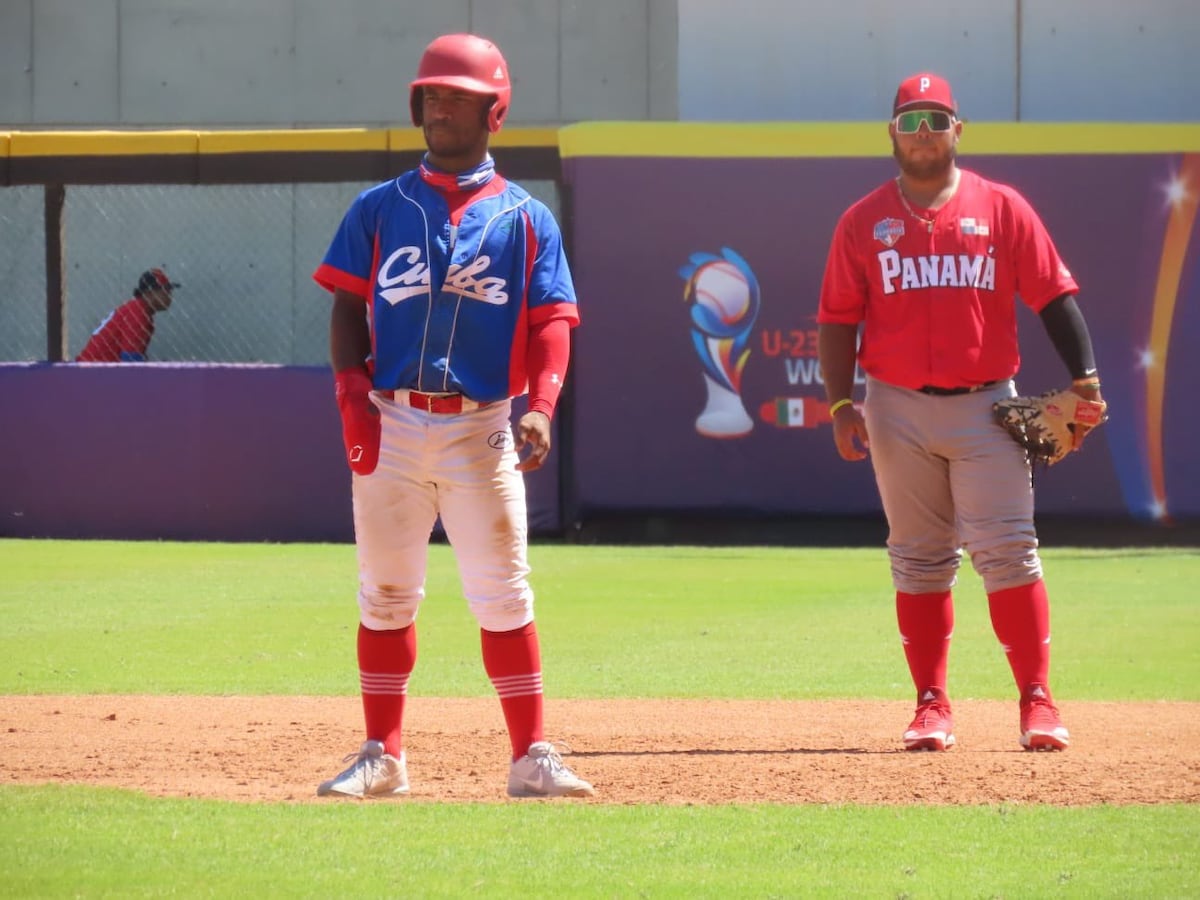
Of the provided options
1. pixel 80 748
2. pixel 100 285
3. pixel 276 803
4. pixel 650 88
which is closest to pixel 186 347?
pixel 100 285

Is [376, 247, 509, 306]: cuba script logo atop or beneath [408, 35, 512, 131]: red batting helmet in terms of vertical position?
beneath

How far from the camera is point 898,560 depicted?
18.1 ft

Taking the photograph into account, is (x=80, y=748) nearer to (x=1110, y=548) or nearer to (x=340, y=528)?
(x=340, y=528)

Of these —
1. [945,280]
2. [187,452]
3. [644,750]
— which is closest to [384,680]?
[644,750]

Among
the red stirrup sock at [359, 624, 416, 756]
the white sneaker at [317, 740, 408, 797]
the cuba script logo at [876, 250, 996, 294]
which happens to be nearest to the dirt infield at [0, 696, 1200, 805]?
the white sneaker at [317, 740, 408, 797]

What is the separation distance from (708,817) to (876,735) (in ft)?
5.26

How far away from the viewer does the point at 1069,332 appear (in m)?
5.37

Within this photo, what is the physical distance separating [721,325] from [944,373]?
315 inches

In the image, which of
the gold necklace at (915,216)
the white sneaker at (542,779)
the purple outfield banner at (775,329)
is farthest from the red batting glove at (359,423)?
the purple outfield banner at (775,329)

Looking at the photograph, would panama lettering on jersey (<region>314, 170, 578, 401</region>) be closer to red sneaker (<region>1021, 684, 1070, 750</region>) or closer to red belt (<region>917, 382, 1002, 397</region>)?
red belt (<region>917, 382, 1002, 397</region>)

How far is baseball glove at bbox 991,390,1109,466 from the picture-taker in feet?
17.2

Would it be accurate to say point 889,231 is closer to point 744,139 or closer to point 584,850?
point 584,850

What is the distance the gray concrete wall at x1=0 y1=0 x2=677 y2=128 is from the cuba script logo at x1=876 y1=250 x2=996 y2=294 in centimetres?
1527

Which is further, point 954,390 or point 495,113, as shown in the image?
point 954,390
